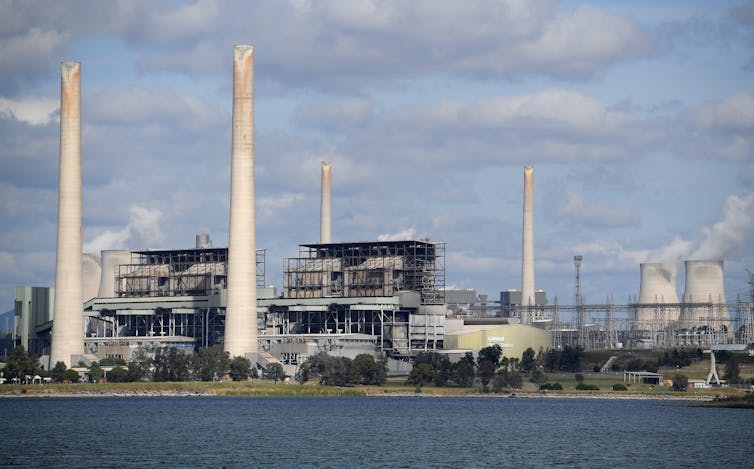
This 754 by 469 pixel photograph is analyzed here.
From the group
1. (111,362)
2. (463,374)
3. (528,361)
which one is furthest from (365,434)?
(528,361)

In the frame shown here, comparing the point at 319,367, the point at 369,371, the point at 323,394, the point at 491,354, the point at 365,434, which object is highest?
the point at 491,354

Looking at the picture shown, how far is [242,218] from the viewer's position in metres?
153

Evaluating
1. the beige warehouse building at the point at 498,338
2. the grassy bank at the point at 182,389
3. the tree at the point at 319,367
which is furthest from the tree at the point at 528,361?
the grassy bank at the point at 182,389

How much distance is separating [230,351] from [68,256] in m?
23.5

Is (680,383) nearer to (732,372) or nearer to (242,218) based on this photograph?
(732,372)

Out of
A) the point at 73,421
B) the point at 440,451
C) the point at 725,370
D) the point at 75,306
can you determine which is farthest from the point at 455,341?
the point at 440,451

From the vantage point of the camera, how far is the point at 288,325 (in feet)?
626

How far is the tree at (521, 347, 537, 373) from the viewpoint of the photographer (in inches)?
6831

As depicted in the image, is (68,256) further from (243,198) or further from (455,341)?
(455,341)

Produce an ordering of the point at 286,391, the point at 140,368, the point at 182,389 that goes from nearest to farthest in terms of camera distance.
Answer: the point at 182,389 < the point at 286,391 < the point at 140,368

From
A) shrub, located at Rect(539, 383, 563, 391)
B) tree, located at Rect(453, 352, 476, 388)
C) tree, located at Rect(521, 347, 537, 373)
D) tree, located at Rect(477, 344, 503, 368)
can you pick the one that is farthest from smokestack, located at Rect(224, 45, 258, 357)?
tree, located at Rect(521, 347, 537, 373)

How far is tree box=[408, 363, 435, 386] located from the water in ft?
41.3

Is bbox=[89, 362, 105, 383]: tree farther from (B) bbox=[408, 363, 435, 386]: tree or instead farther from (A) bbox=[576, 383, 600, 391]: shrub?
(A) bbox=[576, 383, 600, 391]: shrub

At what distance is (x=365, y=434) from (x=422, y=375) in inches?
2287
